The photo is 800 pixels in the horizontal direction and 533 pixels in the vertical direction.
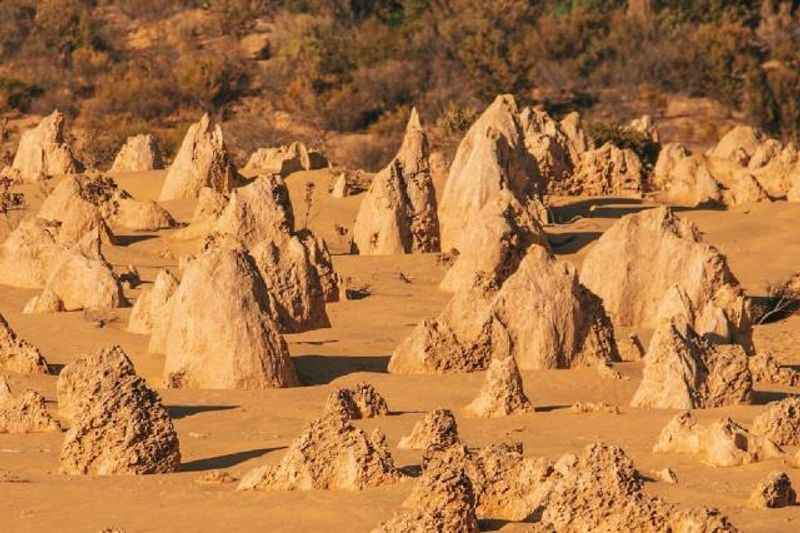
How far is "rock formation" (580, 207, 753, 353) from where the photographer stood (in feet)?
64.0

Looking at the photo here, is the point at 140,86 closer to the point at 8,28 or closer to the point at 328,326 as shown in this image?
the point at 8,28

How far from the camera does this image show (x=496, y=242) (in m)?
20.4

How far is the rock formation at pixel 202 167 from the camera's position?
2684cm

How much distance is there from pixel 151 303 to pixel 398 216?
20.8 ft

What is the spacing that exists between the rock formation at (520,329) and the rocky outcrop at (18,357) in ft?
7.60

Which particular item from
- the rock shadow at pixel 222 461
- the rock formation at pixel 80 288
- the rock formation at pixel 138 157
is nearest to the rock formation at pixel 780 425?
the rock shadow at pixel 222 461

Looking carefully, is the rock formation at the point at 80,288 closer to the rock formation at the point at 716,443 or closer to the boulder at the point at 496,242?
the boulder at the point at 496,242

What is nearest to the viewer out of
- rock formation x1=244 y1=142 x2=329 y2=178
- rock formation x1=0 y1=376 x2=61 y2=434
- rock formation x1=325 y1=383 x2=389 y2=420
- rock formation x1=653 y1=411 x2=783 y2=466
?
rock formation x1=653 y1=411 x2=783 y2=466

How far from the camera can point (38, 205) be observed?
85.6 ft

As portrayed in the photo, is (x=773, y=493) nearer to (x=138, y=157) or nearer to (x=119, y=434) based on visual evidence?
(x=119, y=434)

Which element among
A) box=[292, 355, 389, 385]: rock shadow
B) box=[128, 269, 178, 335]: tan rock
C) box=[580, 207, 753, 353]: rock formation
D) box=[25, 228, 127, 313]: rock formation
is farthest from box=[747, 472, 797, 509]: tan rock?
box=[25, 228, 127, 313]: rock formation

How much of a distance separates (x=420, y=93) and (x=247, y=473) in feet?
128

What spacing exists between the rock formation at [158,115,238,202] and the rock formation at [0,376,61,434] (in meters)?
13.2

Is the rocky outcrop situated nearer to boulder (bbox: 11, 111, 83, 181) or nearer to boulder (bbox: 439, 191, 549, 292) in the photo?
boulder (bbox: 439, 191, 549, 292)
